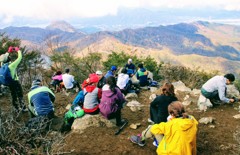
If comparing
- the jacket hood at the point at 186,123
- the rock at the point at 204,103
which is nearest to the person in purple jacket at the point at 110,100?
the jacket hood at the point at 186,123

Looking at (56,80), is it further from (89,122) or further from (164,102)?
(164,102)

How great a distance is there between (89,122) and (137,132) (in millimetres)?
1421

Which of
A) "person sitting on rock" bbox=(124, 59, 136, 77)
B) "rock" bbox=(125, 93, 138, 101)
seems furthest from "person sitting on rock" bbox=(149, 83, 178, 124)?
"person sitting on rock" bbox=(124, 59, 136, 77)

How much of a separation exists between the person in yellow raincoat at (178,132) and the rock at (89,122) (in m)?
2.97

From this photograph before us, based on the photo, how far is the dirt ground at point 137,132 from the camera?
21.0 feet

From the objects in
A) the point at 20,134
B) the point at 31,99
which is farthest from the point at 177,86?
the point at 20,134

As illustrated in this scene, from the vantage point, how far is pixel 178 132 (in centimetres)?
491

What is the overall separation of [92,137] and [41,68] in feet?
59.1

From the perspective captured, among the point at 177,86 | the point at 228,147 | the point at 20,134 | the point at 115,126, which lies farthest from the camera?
the point at 177,86

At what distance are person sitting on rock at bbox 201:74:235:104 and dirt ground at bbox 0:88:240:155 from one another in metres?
0.53

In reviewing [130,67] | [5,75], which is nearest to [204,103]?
[130,67]

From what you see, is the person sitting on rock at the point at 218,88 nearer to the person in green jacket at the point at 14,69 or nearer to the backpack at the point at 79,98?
the backpack at the point at 79,98

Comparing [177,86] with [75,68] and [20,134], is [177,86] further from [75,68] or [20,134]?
[75,68]

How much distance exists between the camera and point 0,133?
434 centimetres
